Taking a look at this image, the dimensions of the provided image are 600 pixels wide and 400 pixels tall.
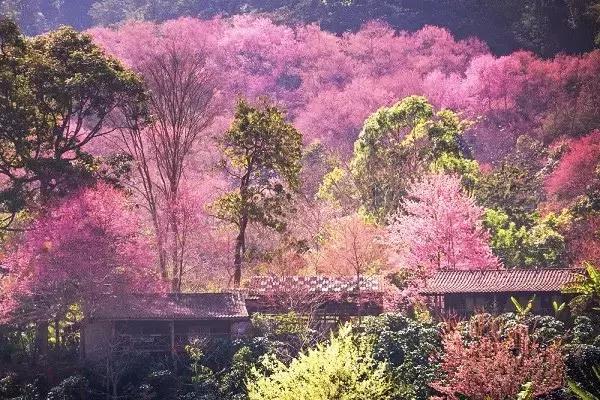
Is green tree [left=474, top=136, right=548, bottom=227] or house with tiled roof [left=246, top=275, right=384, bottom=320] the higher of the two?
green tree [left=474, top=136, right=548, bottom=227]

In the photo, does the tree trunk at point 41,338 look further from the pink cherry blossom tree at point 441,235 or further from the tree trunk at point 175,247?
the pink cherry blossom tree at point 441,235

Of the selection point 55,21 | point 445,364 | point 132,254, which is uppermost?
point 55,21

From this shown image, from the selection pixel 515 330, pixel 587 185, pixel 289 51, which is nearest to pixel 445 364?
pixel 515 330

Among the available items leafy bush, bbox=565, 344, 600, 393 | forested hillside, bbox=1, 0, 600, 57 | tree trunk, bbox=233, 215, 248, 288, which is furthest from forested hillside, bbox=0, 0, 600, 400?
forested hillside, bbox=1, 0, 600, 57

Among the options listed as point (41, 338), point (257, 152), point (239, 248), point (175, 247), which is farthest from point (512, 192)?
point (41, 338)

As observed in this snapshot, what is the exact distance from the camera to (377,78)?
273ft

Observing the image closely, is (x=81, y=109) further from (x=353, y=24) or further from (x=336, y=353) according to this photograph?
(x=353, y=24)

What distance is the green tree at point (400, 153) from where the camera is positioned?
52.2m

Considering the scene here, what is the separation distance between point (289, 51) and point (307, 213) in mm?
34121

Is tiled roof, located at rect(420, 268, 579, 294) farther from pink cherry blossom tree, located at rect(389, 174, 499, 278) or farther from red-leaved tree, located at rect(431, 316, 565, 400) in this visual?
red-leaved tree, located at rect(431, 316, 565, 400)

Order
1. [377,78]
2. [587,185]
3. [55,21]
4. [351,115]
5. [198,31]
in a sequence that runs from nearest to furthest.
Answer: [587,185], [351,115], [377,78], [198,31], [55,21]

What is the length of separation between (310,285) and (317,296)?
39.9 inches

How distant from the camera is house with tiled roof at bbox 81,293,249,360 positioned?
39812mm

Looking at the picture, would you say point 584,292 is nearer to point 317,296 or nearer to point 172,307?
point 317,296
